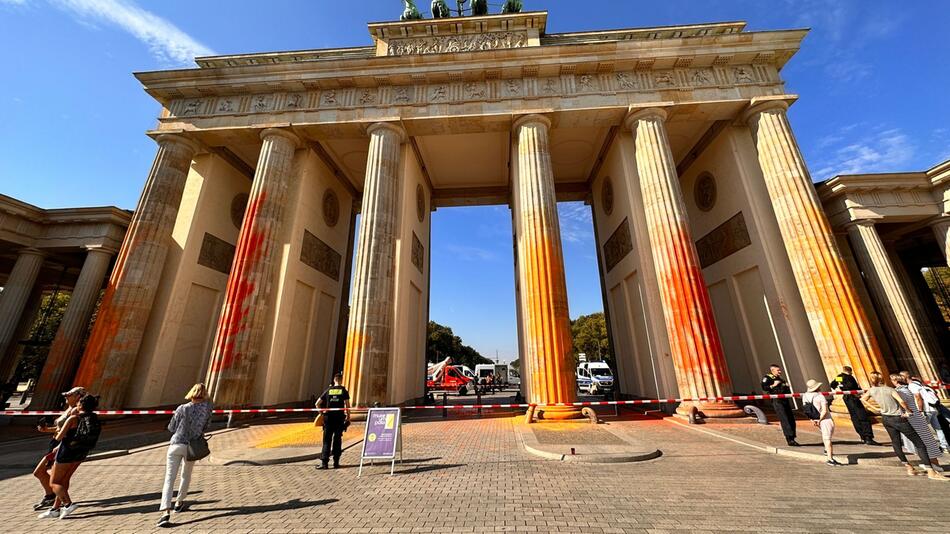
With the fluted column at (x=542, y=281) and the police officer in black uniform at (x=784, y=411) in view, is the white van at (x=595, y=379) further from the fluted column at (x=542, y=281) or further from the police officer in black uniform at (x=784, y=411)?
the police officer in black uniform at (x=784, y=411)

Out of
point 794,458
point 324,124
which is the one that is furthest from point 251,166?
point 794,458

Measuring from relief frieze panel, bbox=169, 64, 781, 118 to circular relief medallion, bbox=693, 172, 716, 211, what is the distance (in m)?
3.69

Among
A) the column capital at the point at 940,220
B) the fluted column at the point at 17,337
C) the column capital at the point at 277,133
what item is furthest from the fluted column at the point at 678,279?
the fluted column at the point at 17,337

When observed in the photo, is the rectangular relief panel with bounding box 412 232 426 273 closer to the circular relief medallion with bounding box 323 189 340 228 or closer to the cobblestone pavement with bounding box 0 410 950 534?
the circular relief medallion with bounding box 323 189 340 228

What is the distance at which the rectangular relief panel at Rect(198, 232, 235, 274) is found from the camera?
1393 centimetres

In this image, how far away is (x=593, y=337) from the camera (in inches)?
2122

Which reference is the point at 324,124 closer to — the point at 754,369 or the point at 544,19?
the point at 544,19

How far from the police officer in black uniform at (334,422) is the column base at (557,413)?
5907 millimetres

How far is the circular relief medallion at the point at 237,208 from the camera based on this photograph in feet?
51.5

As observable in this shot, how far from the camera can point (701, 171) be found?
50.2 ft

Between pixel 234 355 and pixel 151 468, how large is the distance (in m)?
5.32

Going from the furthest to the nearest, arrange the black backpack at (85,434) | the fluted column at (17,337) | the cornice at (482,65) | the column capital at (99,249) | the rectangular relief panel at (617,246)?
the fluted column at (17,337), the column capital at (99,249), the rectangular relief panel at (617,246), the cornice at (482,65), the black backpack at (85,434)

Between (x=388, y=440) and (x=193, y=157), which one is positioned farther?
(x=193, y=157)

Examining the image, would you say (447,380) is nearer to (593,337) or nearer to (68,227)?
(68,227)
